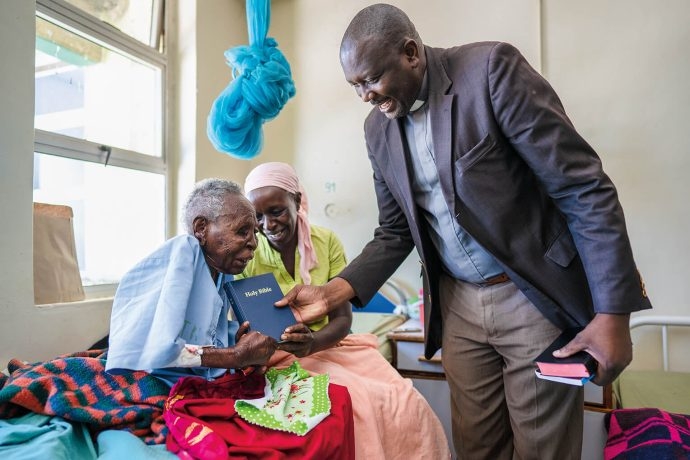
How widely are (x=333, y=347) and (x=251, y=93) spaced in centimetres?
137

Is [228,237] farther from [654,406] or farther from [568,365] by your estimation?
[654,406]

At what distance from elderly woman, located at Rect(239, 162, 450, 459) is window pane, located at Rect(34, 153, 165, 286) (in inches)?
33.7

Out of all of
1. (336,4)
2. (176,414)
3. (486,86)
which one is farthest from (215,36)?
(176,414)

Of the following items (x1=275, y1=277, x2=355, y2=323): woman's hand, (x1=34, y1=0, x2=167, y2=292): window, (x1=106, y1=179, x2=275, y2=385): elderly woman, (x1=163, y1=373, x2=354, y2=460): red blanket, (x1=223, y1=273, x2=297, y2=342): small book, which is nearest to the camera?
(x1=163, y1=373, x2=354, y2=460): red blanket

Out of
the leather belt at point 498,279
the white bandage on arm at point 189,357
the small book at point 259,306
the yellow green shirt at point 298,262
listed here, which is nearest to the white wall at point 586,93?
the yellow green shirt at point 298,262

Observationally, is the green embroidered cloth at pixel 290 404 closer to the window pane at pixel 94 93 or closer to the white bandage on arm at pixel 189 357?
the white bandage on arm at pixel 189 357

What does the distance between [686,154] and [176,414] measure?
287cm

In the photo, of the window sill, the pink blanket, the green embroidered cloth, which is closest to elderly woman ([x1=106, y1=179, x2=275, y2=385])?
the green embroidered cloth

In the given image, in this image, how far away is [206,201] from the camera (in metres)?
1.46

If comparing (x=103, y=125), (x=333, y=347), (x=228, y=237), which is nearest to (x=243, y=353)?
(x=228, y=237)

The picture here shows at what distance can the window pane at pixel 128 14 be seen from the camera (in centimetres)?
247

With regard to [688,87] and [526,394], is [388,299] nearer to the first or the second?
[526,394]

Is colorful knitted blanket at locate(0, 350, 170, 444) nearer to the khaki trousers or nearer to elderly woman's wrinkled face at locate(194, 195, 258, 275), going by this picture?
elderly woman's wrinkled face at locate(194, 195, 258, 275)

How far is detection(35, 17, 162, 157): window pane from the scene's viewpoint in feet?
7.26
